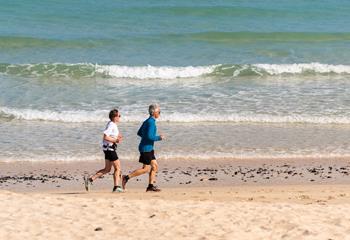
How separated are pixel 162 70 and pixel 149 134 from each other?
12784 millimetres

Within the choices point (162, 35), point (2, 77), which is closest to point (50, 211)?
point (2, 77)

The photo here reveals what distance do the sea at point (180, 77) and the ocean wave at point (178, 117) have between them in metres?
0.03

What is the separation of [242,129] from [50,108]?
5216mm

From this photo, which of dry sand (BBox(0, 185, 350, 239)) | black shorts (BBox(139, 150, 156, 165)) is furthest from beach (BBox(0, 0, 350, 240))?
black shorts (BBox(139, 150, 156, 165))

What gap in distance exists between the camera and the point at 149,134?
44.4 ft

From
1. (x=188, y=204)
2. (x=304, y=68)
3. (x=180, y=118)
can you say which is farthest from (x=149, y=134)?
(x=304, y=68)

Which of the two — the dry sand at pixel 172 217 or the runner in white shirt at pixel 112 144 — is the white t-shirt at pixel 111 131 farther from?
the dry sand at pixel 172 217

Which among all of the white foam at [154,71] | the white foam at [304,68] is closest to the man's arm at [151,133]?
the white foam at [154,71]

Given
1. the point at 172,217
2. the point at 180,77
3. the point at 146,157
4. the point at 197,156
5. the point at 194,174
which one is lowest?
the point at 172,217

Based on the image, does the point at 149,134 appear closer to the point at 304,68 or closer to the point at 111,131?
the point at 111,131

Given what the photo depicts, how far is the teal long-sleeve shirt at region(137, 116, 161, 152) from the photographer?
44.2 ft

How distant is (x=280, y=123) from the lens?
64.3 ft

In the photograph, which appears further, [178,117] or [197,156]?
[178,117]

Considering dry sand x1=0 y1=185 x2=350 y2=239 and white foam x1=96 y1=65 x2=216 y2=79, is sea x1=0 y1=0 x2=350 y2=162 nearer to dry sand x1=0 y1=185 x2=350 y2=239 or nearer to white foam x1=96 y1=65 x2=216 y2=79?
white foam x1=96 y1=65 x2=216 y2=79
